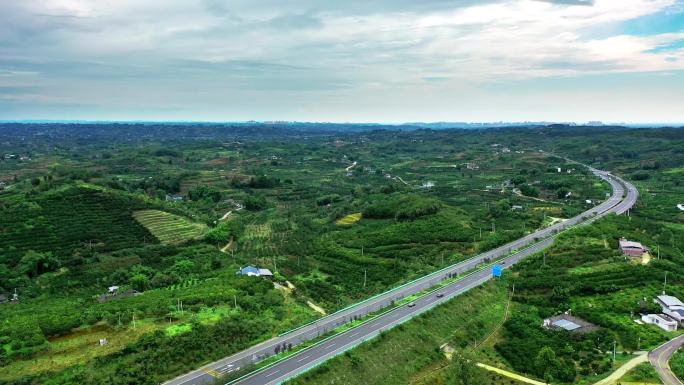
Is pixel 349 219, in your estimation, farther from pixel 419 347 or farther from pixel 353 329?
pixel 419 347

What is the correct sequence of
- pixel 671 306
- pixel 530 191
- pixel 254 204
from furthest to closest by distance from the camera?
pixel 530 191 < pixel 254 204 < pixel 671 306

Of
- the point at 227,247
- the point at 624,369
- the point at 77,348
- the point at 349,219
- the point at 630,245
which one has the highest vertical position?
the point at 630,245

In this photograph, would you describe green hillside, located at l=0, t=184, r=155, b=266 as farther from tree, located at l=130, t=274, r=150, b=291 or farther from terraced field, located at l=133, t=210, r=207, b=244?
tree, located at l=130, t=274, r=150, b=291

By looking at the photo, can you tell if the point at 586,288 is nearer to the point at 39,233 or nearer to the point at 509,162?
the point at 39,233

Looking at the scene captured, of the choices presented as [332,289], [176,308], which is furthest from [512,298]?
[176,308]

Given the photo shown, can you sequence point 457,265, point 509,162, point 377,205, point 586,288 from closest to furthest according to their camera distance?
point 586,288 → point 457,265 → point 377,205 → point 509,162

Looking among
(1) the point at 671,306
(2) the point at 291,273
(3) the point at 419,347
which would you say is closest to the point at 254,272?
(2) the point at 291,273
